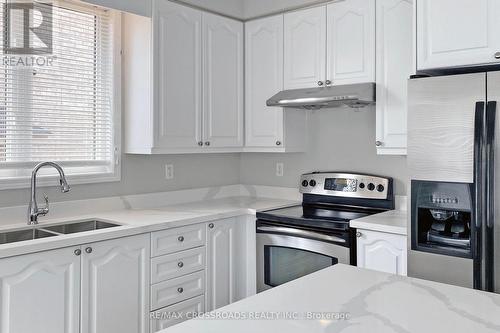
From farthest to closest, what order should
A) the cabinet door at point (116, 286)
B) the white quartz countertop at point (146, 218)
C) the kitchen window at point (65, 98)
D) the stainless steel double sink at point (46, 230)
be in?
1. the kitchen window at point (65, 98)
2. the stainless steel double sink at point (46, 230)
3. the cabinet door at point (116, 286)
4. the white quartz countertop at point (146, 218)

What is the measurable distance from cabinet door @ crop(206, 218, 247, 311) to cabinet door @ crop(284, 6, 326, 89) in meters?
1.12

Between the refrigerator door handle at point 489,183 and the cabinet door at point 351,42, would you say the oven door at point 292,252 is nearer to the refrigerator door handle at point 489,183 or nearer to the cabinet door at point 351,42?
the refrigerator door handle at point 489,183

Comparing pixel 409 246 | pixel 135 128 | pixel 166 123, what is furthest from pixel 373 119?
pixel 135 128

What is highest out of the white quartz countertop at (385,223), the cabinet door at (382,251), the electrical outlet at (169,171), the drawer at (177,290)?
the electrical outlet at (169,171)

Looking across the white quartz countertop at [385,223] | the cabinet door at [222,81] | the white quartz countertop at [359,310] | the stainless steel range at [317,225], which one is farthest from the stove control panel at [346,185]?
the white quartz countertop at [359,310]

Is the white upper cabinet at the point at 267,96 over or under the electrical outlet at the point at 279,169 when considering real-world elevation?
over

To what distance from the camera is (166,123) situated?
9.95 feet

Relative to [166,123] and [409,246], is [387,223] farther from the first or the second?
[166,123]

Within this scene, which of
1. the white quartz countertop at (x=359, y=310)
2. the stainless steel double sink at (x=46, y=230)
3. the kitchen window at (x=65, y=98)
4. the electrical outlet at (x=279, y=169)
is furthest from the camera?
the electrical outlet at (x=279, y=169)

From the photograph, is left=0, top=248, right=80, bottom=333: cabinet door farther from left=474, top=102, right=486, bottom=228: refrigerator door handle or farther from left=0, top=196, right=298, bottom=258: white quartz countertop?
left=474, top=102, right=486, bottom=228: refrigerator door handle

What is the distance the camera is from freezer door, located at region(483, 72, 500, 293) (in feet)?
6.60

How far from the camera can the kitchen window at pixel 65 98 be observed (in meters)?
2.61

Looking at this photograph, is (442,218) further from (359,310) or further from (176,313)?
(176,313)

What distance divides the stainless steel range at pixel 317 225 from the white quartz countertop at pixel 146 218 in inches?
7.6
